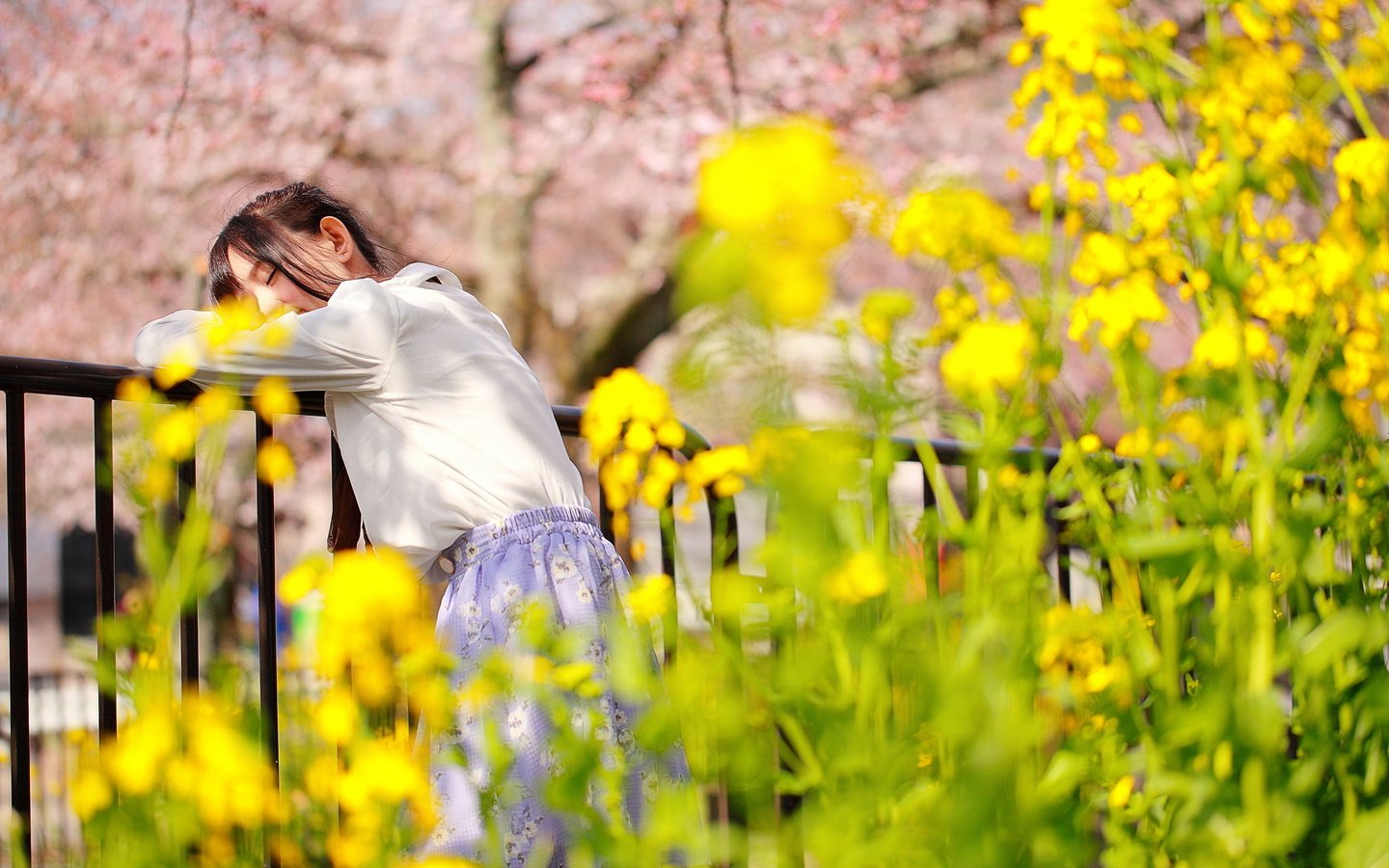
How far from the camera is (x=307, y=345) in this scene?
175 cm

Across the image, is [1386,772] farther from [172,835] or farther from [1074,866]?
[172,835]

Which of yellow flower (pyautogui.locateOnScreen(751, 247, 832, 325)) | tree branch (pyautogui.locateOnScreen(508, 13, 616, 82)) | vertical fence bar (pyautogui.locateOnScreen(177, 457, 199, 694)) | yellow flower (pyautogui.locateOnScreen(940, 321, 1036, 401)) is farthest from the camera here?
tree branch (pyautogui.locateOnScreen(508, 13, 616, 82))

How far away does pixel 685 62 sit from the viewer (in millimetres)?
7164

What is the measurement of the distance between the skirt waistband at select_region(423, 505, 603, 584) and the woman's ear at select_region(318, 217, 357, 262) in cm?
55

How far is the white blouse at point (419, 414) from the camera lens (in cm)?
182

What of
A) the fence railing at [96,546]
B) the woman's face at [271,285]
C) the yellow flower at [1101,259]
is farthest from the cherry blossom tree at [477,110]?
the yellow flower at [1101,259]

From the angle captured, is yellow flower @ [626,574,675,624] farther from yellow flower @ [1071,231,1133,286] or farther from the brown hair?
the brown hair

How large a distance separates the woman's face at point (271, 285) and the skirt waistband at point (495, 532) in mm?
470

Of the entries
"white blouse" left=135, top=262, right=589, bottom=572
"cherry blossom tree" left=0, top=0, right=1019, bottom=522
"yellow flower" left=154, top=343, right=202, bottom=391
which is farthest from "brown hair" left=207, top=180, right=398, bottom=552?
"cherry blossom tree" left=0, top=0, right=1019, bottom=522

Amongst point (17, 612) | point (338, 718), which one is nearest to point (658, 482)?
point (17, 612)

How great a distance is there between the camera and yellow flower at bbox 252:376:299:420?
1.50m

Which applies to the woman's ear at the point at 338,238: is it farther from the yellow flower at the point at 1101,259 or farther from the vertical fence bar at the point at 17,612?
the yellow flower at the point at 1101,259

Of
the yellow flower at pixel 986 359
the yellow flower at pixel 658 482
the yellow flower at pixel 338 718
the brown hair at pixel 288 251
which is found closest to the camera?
the yellow flower at pixel 338 718

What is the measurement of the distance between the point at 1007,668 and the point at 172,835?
1.85 ft
